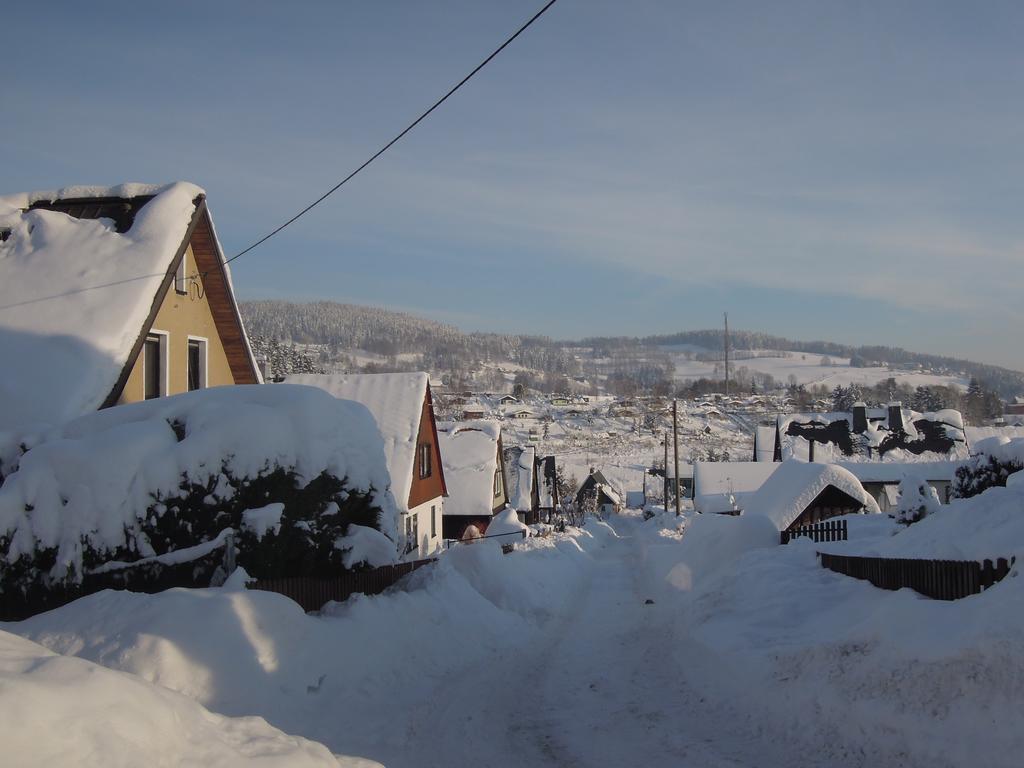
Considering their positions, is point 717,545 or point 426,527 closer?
point 717,545

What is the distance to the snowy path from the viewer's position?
339 inches

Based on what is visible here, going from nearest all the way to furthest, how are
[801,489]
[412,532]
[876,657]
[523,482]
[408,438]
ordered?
[876,657] < [408,438] < [412,532] < [801,489] < [523,482]

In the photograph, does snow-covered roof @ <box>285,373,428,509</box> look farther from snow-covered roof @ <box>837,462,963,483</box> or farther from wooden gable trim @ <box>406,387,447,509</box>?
snow-covered roof @ <box>837,462,963,483</box>

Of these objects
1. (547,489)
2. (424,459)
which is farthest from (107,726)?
(547,489)

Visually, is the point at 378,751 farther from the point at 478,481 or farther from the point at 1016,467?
the point at 478,481

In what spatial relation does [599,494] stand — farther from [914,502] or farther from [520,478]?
[914,502]

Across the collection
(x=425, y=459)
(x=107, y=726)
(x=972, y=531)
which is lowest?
(x=425, y=459)

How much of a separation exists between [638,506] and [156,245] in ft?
333

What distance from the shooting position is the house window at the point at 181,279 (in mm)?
18359

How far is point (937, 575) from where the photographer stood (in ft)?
34.1

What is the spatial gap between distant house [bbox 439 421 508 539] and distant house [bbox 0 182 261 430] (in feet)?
70.6

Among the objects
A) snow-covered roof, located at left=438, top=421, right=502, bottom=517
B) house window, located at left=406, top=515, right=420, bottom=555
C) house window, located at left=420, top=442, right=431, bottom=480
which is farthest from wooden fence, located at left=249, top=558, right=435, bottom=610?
snow-covered roof, located at left=438, top=421, right=502, bottom=517

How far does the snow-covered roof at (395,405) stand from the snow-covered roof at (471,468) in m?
10.8

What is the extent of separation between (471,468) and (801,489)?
618 inches
